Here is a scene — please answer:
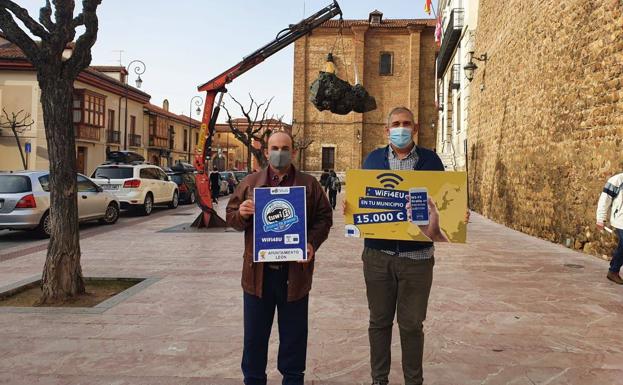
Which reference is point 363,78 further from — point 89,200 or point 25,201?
point 25,201

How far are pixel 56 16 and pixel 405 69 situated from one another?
37.4 m

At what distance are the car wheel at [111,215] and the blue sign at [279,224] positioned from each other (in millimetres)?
12165

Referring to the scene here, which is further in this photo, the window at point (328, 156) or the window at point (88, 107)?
the window at point (328, 156)

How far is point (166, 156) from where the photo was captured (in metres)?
50.7

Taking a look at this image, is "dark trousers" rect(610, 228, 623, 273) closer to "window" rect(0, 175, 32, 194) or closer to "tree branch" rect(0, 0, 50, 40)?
"tree branch" rect(0, 0, 50, 40)

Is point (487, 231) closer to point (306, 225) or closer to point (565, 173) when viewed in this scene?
point (565, 173)

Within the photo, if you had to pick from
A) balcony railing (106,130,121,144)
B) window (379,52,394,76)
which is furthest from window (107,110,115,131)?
window (379,52,394,76)

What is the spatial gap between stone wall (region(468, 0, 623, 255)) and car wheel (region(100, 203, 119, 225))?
1112 centimetres

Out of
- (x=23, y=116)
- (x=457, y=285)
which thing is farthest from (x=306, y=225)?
(x=23, y=116)

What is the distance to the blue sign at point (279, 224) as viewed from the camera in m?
2.82

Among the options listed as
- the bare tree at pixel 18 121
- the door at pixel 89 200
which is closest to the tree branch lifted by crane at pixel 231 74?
the door at pixel 89 200

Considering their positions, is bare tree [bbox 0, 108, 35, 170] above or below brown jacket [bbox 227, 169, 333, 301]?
above

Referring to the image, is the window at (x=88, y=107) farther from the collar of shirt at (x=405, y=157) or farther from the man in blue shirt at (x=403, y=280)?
the man in blue shirt at (x=403, y=280)

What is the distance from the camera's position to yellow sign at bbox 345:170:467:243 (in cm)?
302
